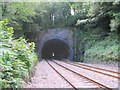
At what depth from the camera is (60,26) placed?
3656 centimetres

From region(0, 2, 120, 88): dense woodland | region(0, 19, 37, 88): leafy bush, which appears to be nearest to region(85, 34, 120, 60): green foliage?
region(0, 2, 120, 88): dense woodland

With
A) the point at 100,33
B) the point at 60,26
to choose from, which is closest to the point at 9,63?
the point at 100,33

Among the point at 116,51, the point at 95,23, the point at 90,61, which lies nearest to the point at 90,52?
the point at 90,61

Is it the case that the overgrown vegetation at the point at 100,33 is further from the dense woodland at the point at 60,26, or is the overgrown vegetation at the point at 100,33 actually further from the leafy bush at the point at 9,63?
the leafy bush at the point at 9,63

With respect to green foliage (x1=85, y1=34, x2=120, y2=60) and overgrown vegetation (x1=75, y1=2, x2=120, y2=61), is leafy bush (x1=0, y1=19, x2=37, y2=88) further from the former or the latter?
overgrown vegetation (x1=75, y1=2, x2=120, y2=61)

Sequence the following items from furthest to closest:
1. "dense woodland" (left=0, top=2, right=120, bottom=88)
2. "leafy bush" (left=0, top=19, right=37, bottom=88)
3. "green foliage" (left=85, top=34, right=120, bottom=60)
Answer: "green foliage" (left=85, top=34, right=120, bottom=60), "dense woodland" (left=0, top=2, right=120, bottom=88), "leafy bush" (left=0, top=19, right=37, bottom=88)

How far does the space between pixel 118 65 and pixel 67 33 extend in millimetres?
18526

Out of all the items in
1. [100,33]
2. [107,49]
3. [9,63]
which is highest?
[100,33]

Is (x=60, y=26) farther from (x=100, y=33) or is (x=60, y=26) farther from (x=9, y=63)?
(x=9, y=63)

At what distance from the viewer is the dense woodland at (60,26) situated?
7395 millimetres

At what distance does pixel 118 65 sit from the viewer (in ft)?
57.2

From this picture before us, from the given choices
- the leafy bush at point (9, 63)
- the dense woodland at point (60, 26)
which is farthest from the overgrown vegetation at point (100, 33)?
the leafy bush at point (9, 63)

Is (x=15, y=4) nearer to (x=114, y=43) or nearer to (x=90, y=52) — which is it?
(x=114, y=43)

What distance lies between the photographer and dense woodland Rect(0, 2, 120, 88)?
7395 mm
